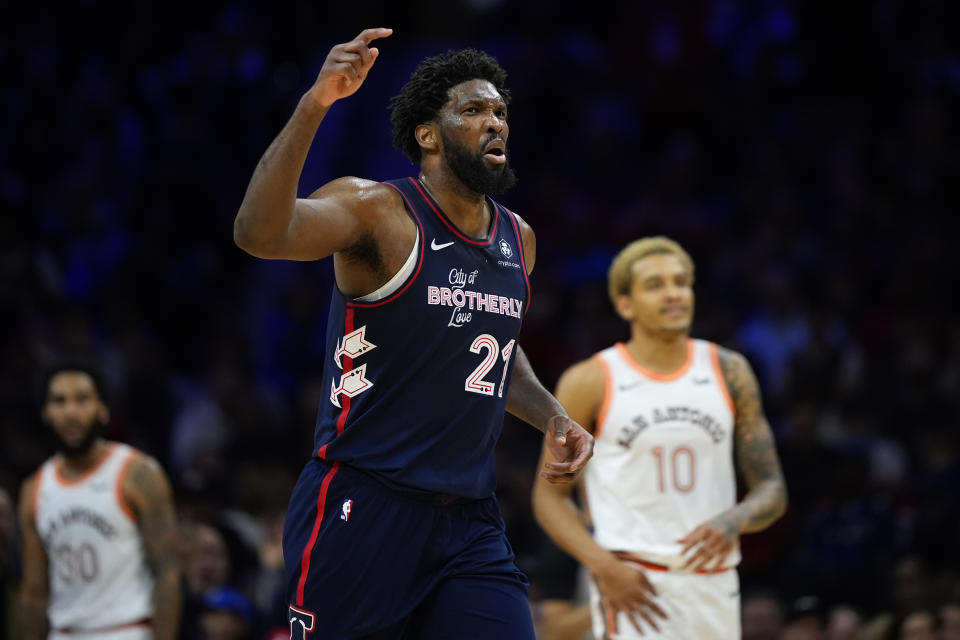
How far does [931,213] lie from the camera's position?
11609mm

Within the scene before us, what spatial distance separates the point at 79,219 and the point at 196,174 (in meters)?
1.18

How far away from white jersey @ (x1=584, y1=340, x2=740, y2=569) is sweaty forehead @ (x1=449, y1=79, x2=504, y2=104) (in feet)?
6.49

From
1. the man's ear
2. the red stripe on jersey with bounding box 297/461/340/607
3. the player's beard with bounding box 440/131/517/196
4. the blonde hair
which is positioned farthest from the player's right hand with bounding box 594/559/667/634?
the man's ear

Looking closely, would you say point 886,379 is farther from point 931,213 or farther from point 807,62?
point 807,62

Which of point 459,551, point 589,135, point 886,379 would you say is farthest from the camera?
point 589,135

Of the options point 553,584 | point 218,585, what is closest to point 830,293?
point 553,584

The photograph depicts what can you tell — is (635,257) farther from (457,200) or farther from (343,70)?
(343,70)

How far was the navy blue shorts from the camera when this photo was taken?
411 cm

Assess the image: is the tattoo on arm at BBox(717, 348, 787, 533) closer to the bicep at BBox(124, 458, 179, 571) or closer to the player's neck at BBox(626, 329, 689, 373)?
the player's neck at BBox(626, 329, 689, 373)

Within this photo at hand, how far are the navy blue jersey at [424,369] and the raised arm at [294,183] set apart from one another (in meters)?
0.45

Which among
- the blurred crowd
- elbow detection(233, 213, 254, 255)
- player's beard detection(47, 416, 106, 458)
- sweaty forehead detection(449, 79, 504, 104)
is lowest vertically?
elbow detection(233, 213, 254, 255)

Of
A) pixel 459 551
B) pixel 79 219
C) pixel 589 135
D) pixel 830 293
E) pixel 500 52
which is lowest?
pixel 459 551

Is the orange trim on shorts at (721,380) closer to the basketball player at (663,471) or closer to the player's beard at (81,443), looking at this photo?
the basketball player at (663,471)

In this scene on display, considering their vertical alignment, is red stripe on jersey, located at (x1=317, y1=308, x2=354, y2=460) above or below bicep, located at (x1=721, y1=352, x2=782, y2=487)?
below
